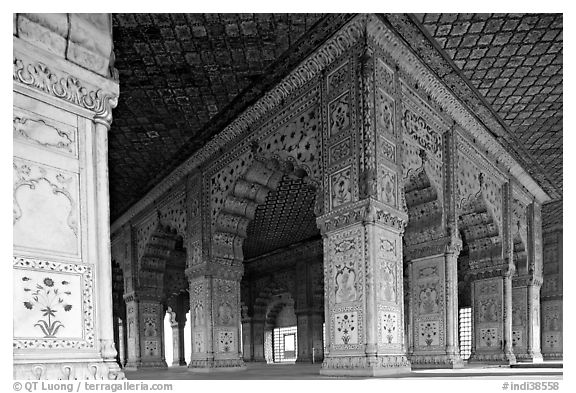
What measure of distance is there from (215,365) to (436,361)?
11.9 ft

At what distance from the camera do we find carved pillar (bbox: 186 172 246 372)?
28.2ft

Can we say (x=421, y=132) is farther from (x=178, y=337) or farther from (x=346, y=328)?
(x=178, y=337)

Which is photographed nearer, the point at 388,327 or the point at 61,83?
the point at 61,83

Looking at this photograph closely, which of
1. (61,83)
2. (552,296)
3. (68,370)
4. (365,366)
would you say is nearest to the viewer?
(68,370)

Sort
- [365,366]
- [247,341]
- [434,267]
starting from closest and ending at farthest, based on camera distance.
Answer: [365,366], [434,267], [247,341]

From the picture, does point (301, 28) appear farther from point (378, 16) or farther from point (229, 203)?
point (229, 203)

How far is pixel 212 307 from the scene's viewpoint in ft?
28.6

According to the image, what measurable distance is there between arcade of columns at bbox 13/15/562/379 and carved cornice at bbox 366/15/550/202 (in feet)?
0.09

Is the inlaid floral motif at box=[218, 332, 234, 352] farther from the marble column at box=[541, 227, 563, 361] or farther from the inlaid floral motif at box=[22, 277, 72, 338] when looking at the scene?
the marble column at box=[541, 227, 563, 361]

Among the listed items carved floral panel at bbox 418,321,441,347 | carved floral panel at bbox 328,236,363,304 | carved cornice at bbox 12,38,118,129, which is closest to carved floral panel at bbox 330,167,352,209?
carved floral panel at bbox 328,236,363,304

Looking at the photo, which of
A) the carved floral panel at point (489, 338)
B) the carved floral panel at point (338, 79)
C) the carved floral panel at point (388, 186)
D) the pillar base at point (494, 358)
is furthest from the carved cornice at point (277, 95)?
the pillar base at point (494, 358)

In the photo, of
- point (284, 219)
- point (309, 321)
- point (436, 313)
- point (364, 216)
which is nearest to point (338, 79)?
point (364, 216)
